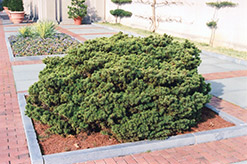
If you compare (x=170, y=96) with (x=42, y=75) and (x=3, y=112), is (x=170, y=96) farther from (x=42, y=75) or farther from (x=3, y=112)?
(x=3, y=112)

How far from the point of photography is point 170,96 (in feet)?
15.3

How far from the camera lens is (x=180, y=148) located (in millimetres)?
4645

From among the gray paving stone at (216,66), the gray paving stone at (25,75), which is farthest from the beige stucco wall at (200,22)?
the gray paving stone at (25,75)

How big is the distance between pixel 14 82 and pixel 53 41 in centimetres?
483

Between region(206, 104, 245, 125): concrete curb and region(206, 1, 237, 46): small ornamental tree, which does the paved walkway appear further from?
region(206, 1, 237, 46): small ornamental tree

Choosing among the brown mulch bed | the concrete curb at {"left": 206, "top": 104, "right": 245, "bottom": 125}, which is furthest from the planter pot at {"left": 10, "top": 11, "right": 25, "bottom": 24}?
the concrete curb at {"left": 206, "top": 104, "right": 245, "bottom": 125}

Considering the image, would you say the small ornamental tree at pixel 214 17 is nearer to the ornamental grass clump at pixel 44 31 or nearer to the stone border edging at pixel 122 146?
Result: the ornamental grass clump at pixel 44 31

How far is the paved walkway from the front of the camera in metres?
4.30

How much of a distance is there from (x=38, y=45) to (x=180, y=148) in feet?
27.0

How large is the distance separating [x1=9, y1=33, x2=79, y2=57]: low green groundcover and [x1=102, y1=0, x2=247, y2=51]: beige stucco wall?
6043mm

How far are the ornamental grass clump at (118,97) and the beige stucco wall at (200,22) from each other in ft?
26.9

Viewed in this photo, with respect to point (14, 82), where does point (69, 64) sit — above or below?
above

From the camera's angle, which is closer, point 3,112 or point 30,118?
point 30,118

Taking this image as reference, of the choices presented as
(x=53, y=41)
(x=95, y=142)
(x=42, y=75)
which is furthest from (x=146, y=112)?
(x=53, y=41)
